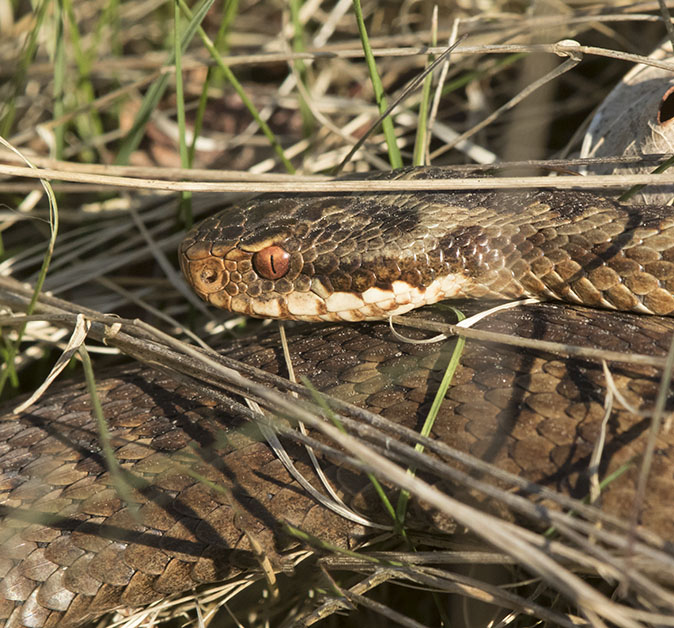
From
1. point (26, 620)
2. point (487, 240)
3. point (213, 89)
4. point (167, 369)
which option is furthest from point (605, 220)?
point (213, 89)

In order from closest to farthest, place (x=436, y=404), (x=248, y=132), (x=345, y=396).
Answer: (x=436, y=404) < (x=345, y=396) < (x=248, y=132)

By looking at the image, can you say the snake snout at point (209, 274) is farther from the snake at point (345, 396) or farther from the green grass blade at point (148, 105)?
the green grass blade at point (148, 105)

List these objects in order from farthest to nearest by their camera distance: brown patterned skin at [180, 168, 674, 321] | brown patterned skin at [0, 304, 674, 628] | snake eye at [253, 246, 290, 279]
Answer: snake eye at [253, 246, 290, 279]
brown patterned skin at [180, 168, 674, 321]
brown patterned skin at [0, 304, 674, 628]

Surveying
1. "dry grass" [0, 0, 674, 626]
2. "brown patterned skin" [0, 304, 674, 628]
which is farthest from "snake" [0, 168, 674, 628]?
"dry grass" [0, 0, 674, 626]

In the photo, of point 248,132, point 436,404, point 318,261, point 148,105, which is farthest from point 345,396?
point 248,132

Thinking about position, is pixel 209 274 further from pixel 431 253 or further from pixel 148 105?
pixel 148 105

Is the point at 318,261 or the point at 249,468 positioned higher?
the point at 318,261

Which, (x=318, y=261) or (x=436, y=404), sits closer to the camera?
(x=436, y=404)

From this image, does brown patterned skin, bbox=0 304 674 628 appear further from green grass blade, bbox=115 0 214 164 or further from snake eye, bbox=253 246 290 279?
green grass blade, bbox=115 0 214 164
